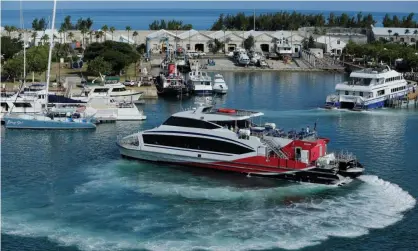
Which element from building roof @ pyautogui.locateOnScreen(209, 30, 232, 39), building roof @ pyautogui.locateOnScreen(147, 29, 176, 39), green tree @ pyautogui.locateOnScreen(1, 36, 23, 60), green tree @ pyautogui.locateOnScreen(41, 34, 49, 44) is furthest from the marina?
building roof @ pyautogui.locateOnScreen(209, 30, 232, 39)

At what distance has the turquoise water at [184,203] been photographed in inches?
1027

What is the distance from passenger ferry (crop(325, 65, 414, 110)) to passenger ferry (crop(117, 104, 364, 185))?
2245cm

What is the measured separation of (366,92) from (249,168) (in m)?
26.2

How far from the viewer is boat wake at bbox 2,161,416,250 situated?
26094mm

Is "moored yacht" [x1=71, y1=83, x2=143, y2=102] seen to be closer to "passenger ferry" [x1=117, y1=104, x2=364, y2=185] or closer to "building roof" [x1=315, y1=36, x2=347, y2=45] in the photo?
"passenger ferry" [x1=117, y1=104, x2=364, y2=185]

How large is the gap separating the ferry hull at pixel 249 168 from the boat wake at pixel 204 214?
0.53m

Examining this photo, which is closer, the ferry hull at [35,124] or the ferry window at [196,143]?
the ferry window at [196,143]

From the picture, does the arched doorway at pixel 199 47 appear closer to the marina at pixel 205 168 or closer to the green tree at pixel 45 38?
the green tree at pixel 45 38

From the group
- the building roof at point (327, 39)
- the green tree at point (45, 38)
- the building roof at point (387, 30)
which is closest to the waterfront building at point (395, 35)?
the building roof at point (387, 30)

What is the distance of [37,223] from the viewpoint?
27.8m

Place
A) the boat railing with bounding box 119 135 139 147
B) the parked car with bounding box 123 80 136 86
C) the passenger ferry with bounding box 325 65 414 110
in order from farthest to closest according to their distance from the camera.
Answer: the parked car with bounding box 123 80 136 86 → the passenger ferry with bounding box 325 65 414 110 → the boat railing with bounding box 119 135 139 147

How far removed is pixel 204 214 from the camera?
28.9 m

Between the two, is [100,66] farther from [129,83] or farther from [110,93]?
[110,93]

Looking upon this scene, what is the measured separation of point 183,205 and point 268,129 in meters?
7.98
